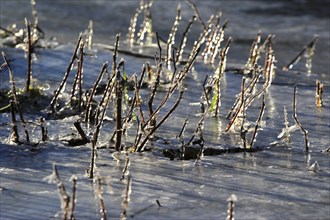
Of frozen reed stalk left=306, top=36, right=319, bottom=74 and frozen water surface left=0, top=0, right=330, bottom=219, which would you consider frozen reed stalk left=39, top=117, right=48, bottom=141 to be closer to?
frozen water surface left=0, top=0, right=330, bottom=219

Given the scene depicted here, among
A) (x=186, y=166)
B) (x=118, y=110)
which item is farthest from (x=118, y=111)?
(x=186, y=166)

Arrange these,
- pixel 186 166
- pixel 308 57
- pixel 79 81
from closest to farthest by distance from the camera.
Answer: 1. pixel 186 166
2. pixel 79 81
3. pixel 308 57

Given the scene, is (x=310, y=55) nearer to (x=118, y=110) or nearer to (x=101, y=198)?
(x=118, y=110)

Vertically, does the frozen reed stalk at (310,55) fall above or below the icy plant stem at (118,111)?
above

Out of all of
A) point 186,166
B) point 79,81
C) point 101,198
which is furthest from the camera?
point 79,81

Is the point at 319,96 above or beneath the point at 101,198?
above

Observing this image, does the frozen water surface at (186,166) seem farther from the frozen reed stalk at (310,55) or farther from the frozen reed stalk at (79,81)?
the frozen reed stalk at (310,55)

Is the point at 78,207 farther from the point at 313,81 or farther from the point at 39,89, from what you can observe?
the point at 313,81

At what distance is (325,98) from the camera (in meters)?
3.82

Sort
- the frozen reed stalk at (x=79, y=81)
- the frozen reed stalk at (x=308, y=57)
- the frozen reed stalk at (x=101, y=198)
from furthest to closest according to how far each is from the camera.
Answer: the frozen reed stalk at (x=308, y=57), the frozen reed stalk at (x=79, y=81), the frozen reed stalk at (x=101, y=198)

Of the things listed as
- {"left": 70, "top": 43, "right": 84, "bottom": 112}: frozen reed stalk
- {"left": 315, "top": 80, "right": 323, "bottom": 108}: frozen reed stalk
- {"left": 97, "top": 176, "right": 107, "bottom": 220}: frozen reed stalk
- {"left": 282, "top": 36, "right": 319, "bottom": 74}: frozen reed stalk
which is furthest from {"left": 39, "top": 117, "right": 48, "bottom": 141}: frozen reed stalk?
{"left": 282, "top": 36, "right": 319, "bottom": 74}: frozen reed stalk

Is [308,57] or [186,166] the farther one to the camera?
[308,57]

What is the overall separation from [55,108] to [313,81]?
169 centimetres

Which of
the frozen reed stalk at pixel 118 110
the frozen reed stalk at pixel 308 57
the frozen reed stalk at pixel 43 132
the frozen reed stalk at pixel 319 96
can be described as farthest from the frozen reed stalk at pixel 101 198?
the frozen reed stalk at pixel 308 57
